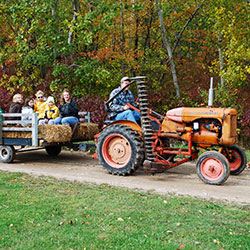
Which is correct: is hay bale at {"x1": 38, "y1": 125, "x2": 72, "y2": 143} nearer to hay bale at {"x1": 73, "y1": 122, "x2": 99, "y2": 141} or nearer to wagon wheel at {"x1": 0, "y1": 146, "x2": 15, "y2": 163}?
hay bale at {"x1": 73, "y1": 122, "x2": 99, "y2": 141}

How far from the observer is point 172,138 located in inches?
287

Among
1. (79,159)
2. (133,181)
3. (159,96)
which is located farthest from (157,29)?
(133,181)

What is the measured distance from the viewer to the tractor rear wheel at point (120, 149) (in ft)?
23.5

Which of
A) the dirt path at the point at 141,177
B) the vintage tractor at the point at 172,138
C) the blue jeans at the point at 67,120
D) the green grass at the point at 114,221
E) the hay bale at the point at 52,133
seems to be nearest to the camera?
the green grass at the point at 114,221

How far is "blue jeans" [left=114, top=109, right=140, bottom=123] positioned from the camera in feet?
25.0

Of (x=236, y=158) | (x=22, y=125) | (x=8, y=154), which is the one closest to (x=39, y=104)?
(x=22, y=125)

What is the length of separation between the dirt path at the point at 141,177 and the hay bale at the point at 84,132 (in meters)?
0.66

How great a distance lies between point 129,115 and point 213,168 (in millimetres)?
2149

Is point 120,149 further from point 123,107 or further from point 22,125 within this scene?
point 22,125

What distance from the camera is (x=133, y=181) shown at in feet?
22.7

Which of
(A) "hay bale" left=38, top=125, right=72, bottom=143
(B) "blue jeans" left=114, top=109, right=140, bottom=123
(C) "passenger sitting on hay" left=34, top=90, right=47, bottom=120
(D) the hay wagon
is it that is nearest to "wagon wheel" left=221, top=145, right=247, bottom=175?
(B) "blue jeans" left=114, top=109, right=140, bottom=123

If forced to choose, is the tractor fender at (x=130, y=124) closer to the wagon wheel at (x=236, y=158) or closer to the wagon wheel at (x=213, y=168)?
the wagon wheel at (x=213, y=168)

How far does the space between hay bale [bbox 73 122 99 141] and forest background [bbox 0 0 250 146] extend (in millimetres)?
3007

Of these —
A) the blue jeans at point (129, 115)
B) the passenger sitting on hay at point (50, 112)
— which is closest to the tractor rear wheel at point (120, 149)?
the blue jeans at point (129, 115)
